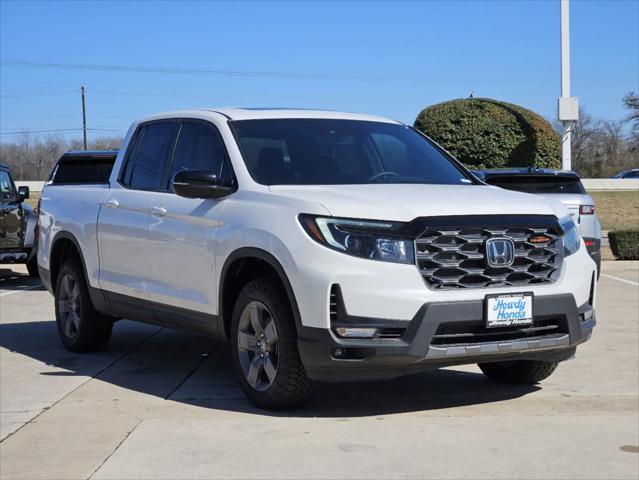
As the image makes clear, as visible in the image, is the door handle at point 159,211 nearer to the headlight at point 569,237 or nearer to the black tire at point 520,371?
the black tire at point 520,371

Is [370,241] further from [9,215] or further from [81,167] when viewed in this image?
[9,215]

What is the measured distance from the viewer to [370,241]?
18.9 feet

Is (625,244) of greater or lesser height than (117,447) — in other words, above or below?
below

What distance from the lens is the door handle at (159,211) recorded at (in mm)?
7234

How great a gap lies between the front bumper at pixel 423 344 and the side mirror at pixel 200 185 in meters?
1.28

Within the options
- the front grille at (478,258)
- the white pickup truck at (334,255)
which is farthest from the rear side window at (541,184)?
the front grille at (478,258)

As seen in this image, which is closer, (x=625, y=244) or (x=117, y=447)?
(x=117, y=447)

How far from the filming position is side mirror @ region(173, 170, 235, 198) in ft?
21.6

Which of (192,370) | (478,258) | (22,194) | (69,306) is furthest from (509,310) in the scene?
(22,194)

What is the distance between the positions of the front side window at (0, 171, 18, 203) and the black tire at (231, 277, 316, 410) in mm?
9915

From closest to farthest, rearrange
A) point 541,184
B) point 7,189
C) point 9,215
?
point 541,184 < point 9,215 < point 7,189

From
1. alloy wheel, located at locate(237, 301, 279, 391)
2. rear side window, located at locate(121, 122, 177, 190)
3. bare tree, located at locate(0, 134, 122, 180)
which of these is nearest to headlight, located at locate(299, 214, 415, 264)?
alloy wheel, located at locate(237, 301, 279, 391)

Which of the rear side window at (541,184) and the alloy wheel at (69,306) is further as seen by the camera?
the rear side window at (541,184)

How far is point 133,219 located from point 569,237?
128 inches
